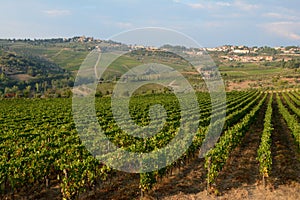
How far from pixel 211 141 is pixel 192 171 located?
5042 mm

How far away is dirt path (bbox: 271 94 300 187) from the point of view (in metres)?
13.9

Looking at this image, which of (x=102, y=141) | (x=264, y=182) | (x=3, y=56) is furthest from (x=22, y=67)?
(x=264, y=182)

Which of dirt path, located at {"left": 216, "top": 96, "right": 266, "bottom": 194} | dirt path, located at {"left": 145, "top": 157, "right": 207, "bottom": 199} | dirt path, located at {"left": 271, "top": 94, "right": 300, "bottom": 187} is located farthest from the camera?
dirt path, located at {"left": 271, "top": 94, "right": 300, "bottom": 187}

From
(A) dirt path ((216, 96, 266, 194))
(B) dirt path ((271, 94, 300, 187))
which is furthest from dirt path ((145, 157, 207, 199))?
(B) dirt path ((271, 94, 300, 187))

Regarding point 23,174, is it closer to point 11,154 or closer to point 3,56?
point 11,154

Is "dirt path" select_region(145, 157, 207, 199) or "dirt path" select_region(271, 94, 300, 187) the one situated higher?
"dirt path" select_region(271, 94, 300, 187)

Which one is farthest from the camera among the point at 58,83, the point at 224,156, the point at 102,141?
the point at 58,83

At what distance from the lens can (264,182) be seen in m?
12.8

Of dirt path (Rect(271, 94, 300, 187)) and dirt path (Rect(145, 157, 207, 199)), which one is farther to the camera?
dirt path (Rect(271, 94, 300, 187))

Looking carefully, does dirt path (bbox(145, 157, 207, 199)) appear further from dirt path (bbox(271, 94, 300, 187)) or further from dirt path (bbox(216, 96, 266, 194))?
dirt path (bbox(271, 94, 300, 187))

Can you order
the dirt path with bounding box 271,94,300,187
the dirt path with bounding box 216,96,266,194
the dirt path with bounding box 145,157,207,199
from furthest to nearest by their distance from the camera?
the dirt path with bounding box 271,94,300,187 < the dirt path with bounding box 216,96,266,194 < the dirt path with bounding box 145,157,207,199

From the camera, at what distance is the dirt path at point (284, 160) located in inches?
547

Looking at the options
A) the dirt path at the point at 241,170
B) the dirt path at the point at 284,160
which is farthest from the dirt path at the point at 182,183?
the dirt path at the point at 284,160

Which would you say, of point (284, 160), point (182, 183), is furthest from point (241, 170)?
point (182, 183)
